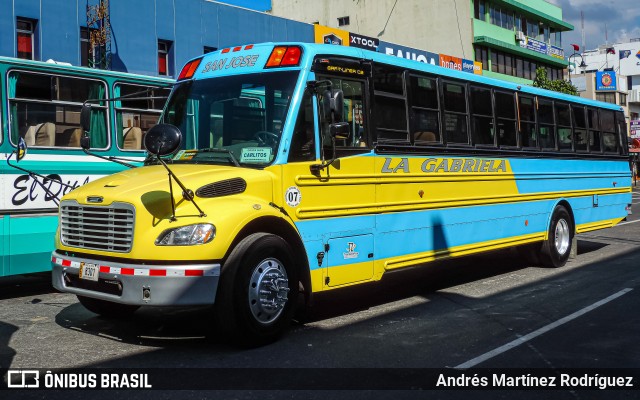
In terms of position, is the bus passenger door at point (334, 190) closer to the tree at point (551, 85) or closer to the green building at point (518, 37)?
the tree at point (551, 85)

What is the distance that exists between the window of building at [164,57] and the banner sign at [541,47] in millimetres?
37288

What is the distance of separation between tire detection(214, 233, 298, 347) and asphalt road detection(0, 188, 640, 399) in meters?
0.19

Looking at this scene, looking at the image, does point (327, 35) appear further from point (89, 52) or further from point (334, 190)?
point (334, 190)

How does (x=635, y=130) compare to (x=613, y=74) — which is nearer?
(x=635, y=130)

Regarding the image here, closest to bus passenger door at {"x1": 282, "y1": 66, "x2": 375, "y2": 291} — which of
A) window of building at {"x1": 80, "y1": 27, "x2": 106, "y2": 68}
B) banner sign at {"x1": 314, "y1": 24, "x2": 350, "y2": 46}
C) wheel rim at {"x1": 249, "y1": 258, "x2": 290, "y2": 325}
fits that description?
wheel rim at {"x1": 249, "y1": 258, "x2": 290, "y2": 325}

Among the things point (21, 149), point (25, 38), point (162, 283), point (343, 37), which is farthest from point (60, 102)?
point (343, 37)

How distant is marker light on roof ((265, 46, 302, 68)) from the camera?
23.0 ft

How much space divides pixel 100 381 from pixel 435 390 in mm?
2558

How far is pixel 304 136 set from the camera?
689cm

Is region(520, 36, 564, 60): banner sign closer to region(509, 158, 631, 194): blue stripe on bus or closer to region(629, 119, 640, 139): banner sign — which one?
region(629, 119, 640, 139): banner sign

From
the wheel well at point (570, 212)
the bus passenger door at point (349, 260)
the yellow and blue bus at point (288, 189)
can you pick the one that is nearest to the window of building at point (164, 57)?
the wheel well at point (570, 212)

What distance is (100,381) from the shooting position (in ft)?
17.2

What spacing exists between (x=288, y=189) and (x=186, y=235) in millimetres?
1288

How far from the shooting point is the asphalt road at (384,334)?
5680 mm
